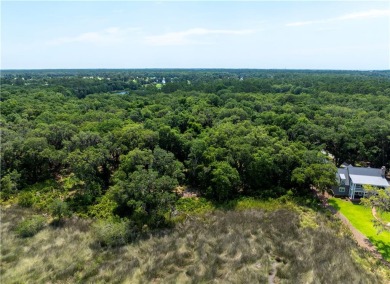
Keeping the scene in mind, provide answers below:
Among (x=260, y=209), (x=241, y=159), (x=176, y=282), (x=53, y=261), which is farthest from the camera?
(x=241, y=159)

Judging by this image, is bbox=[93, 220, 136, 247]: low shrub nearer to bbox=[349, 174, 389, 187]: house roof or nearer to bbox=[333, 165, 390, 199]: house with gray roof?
bbox=[333, 165, 390, 199]: house with gray roof

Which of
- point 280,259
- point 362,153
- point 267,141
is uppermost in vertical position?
point 267,141

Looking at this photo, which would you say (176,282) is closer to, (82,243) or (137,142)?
(82,243)

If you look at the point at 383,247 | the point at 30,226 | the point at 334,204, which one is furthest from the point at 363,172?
the point at 30,226

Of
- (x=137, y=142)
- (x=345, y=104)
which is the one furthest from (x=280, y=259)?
(x=345, y=104)

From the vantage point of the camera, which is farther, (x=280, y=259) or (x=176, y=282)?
(x=280, y=259)

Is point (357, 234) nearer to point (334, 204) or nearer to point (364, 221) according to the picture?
point (364, 221)
